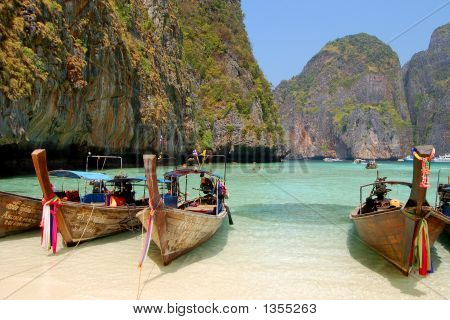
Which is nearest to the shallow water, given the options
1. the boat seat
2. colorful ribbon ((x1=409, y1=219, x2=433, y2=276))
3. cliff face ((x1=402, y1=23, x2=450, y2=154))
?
colorful ribbon ((x1=409, y1=219, x2=433, y2=276))

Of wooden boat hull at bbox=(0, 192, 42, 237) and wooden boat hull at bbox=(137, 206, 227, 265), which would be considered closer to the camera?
wooden boat hull at bbox=(137, 206, 227, 265)

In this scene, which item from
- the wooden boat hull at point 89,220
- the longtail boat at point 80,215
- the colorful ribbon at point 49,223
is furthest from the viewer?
the wooden boat hull at point 89,220

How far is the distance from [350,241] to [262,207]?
24.8 ft

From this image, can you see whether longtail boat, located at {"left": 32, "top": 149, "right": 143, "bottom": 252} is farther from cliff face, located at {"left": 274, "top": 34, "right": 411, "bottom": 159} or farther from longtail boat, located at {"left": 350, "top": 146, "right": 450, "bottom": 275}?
cliff face, located at {"left": 274, "top": 34, "right": 411, "bottom": 159}

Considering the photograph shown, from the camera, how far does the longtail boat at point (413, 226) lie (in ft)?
22.7

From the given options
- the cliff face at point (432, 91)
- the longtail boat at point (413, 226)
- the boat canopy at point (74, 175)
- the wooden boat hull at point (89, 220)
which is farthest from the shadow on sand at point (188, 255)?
the cliff face at point (432, 91)

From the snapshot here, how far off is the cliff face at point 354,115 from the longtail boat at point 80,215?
151216 millimetres

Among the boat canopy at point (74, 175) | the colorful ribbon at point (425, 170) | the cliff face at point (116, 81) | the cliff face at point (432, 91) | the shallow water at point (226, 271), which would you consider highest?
the cliff face at point (432, 91)

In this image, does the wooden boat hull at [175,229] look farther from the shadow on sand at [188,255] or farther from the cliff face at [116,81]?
the cliff face at [116,81]

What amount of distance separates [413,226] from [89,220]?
25.1 ft

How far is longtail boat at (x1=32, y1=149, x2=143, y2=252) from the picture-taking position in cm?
822

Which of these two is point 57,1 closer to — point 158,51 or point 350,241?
point 158,51

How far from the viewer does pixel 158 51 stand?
157ft

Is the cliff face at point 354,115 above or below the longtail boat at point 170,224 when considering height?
above
